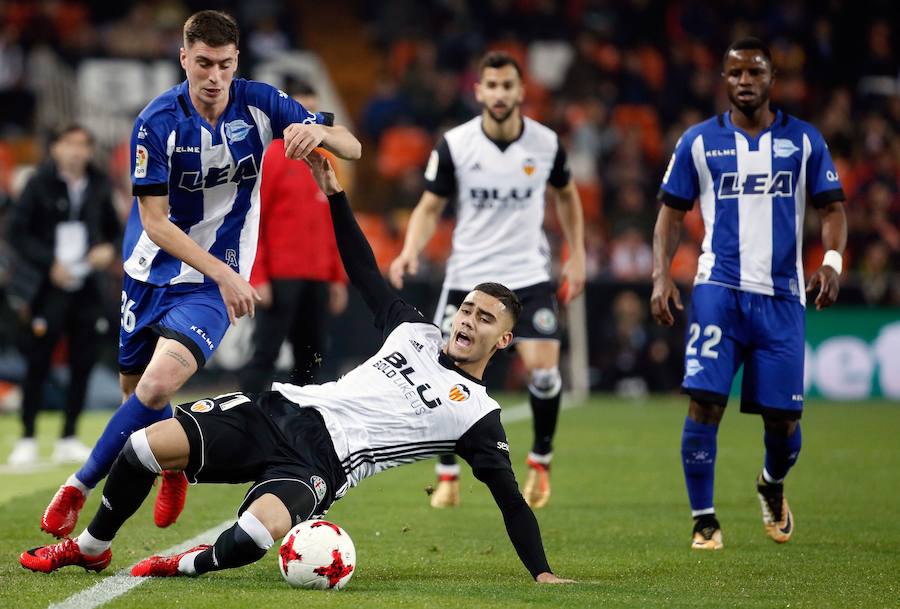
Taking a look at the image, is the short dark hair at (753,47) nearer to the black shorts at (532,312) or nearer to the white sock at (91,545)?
the black shorts at (532,312)

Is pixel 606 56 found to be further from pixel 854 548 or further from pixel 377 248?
pixel 854 548

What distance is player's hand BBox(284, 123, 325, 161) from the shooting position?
5.85m

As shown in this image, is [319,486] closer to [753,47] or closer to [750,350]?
[750,350]

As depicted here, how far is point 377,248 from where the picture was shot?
1883 cm

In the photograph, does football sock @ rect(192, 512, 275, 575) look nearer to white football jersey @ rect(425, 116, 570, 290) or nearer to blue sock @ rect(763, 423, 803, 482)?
blue sock @ rect(763, 423, 803, 482)

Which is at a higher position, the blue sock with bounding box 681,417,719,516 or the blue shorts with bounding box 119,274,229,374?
the blue shorts with bounding box 119,274,229,374

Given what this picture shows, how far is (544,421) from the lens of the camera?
8.61 meters

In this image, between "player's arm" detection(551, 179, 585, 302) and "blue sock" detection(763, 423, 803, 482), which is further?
"player's arm" detection(551, 179, 585, 302)

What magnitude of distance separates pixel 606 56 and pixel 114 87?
25.5 ft

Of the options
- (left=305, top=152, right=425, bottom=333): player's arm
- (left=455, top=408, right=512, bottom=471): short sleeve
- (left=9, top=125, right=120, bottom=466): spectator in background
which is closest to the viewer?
(left=455, top=408, right=512, bottom=471): short sleeve

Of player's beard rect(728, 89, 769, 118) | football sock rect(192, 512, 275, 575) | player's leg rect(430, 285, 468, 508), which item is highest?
player's beard rect(728, 89, 769, 118)

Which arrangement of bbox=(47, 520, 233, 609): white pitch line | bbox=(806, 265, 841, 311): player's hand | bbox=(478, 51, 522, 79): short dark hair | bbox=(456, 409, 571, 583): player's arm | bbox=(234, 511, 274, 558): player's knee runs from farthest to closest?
bbox=(478, 51, 522, 79): short dark hair < bbox=(806, 265, 841, 311): player's hand < bbox=(456, 409, 571, 583): player's arm < bbox=(234, 511, 274, 558): player's knee < bbox=(47, 520, 233, 609): white pitch line

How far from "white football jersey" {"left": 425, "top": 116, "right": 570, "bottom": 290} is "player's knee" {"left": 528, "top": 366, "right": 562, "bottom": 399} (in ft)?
1.90

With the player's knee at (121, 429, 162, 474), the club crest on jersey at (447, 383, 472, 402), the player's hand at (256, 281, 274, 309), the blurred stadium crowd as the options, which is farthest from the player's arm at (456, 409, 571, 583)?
the blurred stadium crowd
